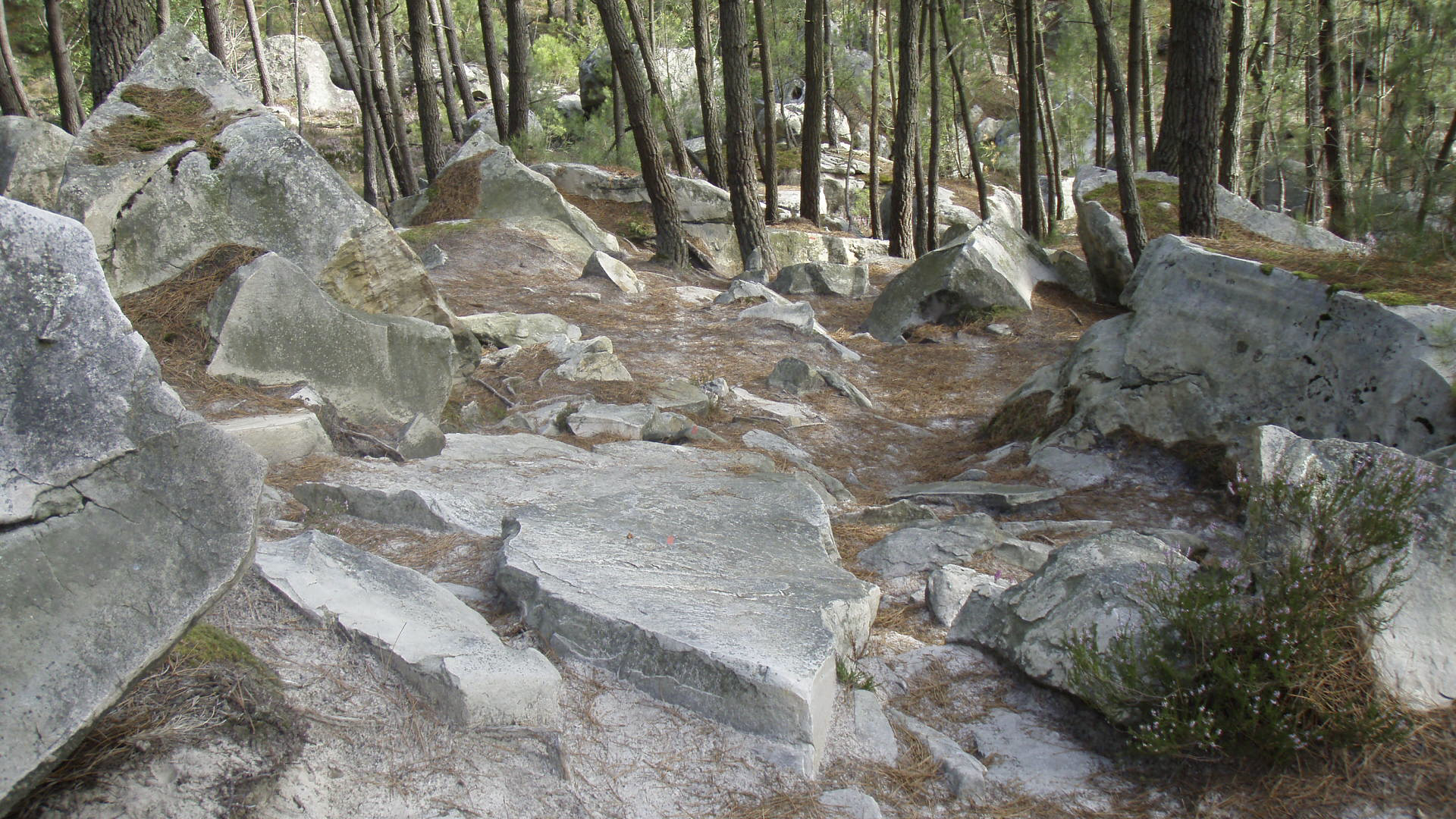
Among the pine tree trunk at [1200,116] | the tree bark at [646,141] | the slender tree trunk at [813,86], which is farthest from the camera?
the slender tree trunk at [813,86]

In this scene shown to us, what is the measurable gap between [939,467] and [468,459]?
132 inches

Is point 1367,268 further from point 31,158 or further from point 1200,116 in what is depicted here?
point 31,158

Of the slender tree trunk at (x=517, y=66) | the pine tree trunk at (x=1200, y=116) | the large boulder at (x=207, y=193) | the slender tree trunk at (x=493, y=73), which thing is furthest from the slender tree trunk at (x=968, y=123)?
the large boulder at (x=207, y=193)

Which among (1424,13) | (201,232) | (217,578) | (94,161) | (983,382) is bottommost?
(983,382)

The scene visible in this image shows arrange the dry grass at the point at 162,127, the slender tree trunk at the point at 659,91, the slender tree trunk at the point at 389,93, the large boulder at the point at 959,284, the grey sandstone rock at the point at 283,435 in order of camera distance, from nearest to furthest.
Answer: the grey sandstone rock at the point at 283,435 → the dry grass at the point at 162,127 → the large boulder at the point at 959,284 → the slender tree trunk at the point at 659,91 → the slender tree trunk at the point at 389,93

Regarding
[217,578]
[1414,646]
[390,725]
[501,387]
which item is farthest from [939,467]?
[217,578]

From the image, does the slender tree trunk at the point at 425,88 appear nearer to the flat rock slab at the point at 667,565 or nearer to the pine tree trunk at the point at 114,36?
the pine tree trunk at the point at 114,36

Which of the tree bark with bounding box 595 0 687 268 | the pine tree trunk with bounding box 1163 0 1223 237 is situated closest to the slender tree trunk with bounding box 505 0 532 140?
the tree bark with bounding box 595 0 687 268

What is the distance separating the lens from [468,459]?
16.6 feet

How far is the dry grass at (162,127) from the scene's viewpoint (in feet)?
19.1

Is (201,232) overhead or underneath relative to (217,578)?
overhead

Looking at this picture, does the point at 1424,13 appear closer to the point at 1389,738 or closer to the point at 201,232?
the point at 1389,738

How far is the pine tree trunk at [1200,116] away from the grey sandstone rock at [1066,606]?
631 cm

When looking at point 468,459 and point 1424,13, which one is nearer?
point 468,459
